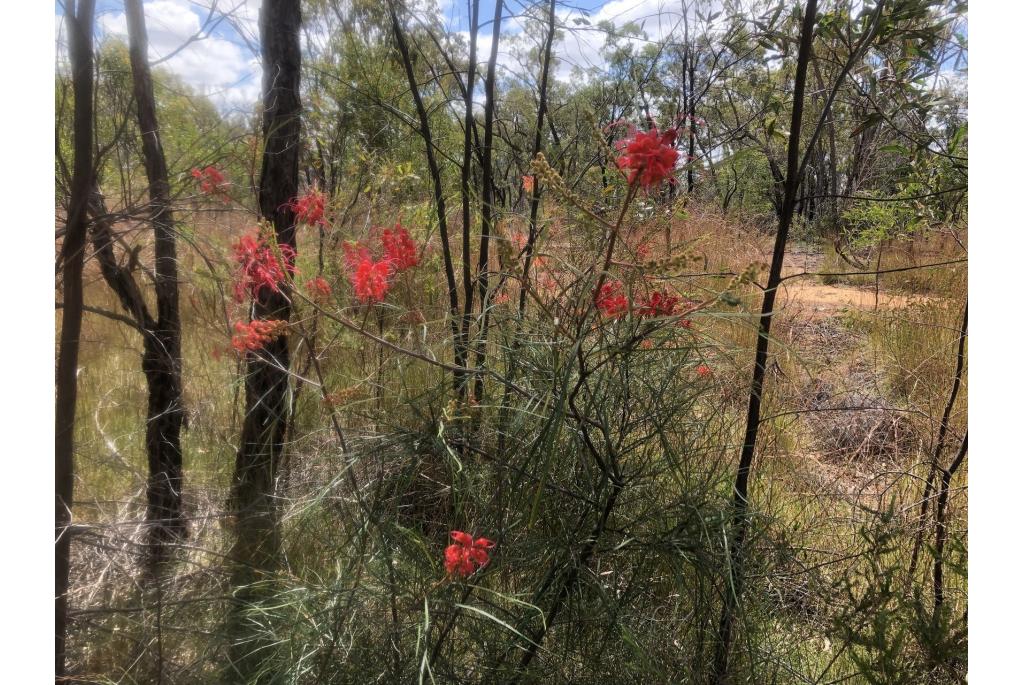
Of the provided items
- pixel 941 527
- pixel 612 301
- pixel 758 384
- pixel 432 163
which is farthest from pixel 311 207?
pixel 941 527

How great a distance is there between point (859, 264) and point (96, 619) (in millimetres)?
1398

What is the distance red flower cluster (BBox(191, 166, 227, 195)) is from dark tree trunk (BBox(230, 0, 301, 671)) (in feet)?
0.16

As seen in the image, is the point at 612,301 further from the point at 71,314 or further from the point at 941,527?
the point at 941,527

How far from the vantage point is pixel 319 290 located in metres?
0.88

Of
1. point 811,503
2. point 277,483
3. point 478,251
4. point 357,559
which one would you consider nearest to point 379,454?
point 357,559

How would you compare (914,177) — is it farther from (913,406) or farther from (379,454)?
(379,454)

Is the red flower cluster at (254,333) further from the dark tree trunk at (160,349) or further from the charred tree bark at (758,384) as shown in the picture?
the charred tree bark at (758,384)

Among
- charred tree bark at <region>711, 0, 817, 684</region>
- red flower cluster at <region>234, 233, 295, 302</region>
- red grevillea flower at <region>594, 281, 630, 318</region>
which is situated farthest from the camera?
red flower cluster at <region>234, 233, 295, 302</region>

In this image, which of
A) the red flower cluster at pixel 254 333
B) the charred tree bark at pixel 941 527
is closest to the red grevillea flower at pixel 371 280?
the red flower cluster at pixel 254 333

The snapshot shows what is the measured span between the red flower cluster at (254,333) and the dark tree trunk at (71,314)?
0.18 metres

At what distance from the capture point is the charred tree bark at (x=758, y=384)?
0.69 meters

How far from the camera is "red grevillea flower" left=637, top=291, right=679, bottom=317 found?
1.93 ft

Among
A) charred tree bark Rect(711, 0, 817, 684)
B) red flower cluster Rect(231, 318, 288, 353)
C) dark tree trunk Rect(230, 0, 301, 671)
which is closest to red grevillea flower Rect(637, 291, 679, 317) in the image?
charred tree bark Rect(711, 0, 817, 684)

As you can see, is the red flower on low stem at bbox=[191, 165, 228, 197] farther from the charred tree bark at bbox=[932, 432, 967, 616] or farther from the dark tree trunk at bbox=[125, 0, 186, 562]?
the charred tree bark at bbox=[932, 432, 967, 616]
